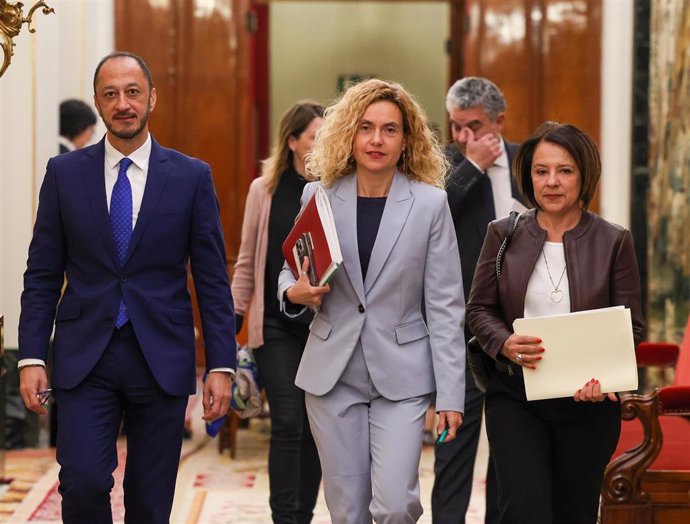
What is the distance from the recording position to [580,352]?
430 cm

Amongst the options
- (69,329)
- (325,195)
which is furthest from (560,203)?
(69,329)

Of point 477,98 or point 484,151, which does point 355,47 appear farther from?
point 484,151

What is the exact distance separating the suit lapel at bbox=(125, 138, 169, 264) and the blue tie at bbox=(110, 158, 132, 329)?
4cm

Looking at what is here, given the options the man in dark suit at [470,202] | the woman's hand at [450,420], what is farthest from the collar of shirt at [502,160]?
the woman's hand at [450,420]

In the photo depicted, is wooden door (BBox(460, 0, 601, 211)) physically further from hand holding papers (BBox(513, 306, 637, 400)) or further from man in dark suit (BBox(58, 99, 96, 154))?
hand holding papers (BBox(513, 306, 637, 400))

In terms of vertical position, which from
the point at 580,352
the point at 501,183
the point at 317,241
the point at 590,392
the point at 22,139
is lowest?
the point at 590,392

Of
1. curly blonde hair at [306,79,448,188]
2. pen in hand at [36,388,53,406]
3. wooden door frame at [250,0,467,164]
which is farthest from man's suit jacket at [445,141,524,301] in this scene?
wooden door frame at [250,0,467,164]

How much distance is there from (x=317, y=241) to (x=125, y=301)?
659mm

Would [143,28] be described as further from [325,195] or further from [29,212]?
[325,195]

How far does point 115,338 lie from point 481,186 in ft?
6.60

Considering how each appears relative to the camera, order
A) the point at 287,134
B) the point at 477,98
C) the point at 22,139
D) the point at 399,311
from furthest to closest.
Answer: the point at 22,139 → the point at 287,134 → the point at 477,98 → the point at 399,311

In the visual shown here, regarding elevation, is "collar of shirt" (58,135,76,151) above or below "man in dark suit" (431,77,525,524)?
above

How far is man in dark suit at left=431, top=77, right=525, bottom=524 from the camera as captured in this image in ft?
18.0

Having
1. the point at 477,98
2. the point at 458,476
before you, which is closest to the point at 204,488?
the point at 458,476
